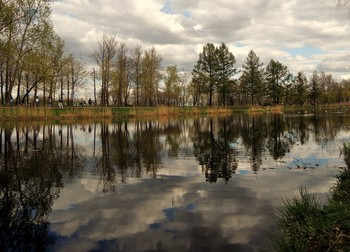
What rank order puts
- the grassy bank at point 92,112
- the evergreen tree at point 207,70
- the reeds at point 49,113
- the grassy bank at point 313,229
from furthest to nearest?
the evergreen tree at point 207,70 → the grassy bank at point 92,112 → the reeds at point 49,113 → the grassy bank at point 313,229

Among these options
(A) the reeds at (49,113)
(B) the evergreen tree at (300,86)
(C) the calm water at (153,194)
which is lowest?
(C) the calm water at (153,194)

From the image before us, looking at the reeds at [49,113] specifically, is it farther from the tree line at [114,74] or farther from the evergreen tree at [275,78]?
the evergreen tree at [275,78]

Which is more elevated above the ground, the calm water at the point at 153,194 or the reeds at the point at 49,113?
the reeds at the point at 49,113

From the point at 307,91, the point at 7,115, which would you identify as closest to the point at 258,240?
the point at 7,115

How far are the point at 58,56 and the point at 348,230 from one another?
2174 inches

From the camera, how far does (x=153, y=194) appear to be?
8.27 meters

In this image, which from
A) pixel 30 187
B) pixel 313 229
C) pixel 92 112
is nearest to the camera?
pixel 313 229

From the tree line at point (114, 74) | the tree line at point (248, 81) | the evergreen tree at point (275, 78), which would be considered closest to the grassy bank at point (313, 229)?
the tree line at point (114, 74)

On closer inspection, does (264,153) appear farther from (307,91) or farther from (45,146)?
(307,91)

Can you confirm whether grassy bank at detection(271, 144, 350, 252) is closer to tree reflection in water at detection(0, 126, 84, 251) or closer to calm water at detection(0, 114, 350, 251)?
calm water at detection(0, 114, 350, 251)

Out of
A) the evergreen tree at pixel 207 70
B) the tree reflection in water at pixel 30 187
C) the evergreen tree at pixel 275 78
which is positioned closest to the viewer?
the tree reflection in water at pixel 30 187

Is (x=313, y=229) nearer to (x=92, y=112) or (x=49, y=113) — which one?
(x=49, y=113)

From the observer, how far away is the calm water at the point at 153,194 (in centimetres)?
554

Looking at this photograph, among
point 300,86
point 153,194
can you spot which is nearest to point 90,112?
point 153,194
